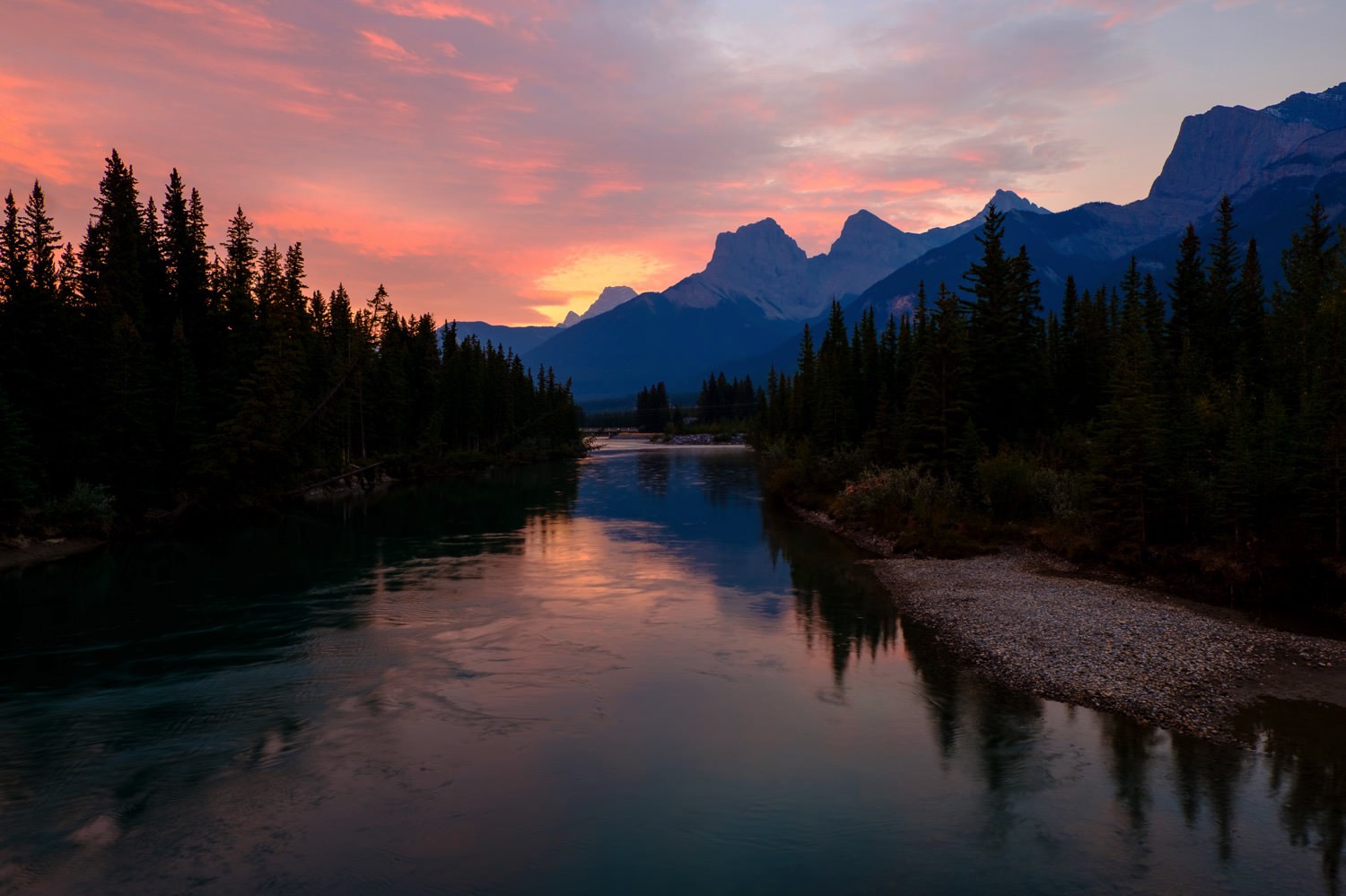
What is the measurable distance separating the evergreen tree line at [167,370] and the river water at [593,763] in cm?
2082

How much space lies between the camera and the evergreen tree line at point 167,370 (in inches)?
1865

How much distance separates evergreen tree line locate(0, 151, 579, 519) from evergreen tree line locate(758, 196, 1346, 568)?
164 ft

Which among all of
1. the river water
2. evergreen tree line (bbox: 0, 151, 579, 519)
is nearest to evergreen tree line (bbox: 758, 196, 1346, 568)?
the river water

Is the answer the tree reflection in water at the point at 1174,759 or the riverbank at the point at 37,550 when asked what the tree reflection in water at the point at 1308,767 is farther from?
the riverbank at the point at 37,550

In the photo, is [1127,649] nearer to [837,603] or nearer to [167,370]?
[837,603]

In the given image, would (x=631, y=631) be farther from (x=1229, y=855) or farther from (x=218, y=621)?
(x=1229, y=855)

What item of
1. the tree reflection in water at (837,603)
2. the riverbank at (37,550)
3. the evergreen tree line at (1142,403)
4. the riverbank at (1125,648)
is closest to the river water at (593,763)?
the tree reflection in water at (837,603)

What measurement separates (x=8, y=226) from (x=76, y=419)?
1271cm

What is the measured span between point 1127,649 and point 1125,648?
0.53ft

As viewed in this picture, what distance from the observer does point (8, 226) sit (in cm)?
4762

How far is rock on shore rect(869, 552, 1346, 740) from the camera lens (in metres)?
19.5

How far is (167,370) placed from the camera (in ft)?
188

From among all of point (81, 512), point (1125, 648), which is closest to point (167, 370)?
point (81, 512)

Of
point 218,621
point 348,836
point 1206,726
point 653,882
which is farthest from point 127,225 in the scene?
point 1206,726
